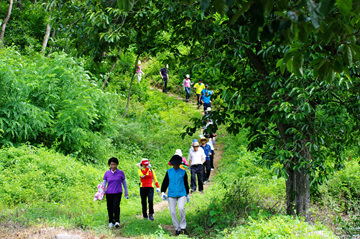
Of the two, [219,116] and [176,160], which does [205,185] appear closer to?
[176,160]

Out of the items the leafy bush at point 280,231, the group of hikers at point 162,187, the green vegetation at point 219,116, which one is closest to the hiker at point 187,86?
the green vegetation at point 219,116

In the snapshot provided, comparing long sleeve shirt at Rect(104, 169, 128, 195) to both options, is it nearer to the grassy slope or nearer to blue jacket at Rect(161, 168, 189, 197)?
the grassy slope

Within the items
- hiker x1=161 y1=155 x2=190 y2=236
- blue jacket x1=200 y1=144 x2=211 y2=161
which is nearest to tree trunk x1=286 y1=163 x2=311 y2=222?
hiker x1=161 y1=155 x2=190 y2=236

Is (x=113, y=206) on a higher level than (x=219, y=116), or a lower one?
lower

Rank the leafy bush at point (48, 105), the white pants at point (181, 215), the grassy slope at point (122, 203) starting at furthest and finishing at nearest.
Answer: the leafy bush at point (48, 105)
the white pants at point (181, 215)
the grassy slope at point (122, 203)

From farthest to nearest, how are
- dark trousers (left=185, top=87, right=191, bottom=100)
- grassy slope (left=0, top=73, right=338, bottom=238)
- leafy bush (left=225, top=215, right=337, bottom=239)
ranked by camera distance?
dark trousers (left=185, top=87, right=191, bottom=100) → grassy slope (left=0, top=73, right=338, bottom=238) → leafy bush (left=225, top=215, right=337, bottom=239)

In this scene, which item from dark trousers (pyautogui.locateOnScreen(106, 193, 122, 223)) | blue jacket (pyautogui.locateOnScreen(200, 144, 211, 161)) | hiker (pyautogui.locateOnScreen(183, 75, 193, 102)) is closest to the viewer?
dark trousers (pyautogui.locateOnScreen(106, 193, 122, 223))

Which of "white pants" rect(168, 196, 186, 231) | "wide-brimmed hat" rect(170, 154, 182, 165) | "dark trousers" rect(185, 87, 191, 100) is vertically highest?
"dark trousers" rect(185, 87, 191, 100)

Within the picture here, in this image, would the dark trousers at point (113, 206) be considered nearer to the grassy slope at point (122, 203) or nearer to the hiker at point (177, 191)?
the grassy slope at point (122, 203)

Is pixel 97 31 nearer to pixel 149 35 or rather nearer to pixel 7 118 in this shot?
A: pixel 149 35

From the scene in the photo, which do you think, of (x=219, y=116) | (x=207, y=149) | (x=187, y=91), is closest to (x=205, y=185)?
(x=207, y=149)

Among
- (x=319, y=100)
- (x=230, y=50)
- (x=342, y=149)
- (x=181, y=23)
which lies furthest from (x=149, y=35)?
(x=342, y=149)

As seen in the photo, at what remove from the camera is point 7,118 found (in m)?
11.6

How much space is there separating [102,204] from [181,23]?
5410 mm
